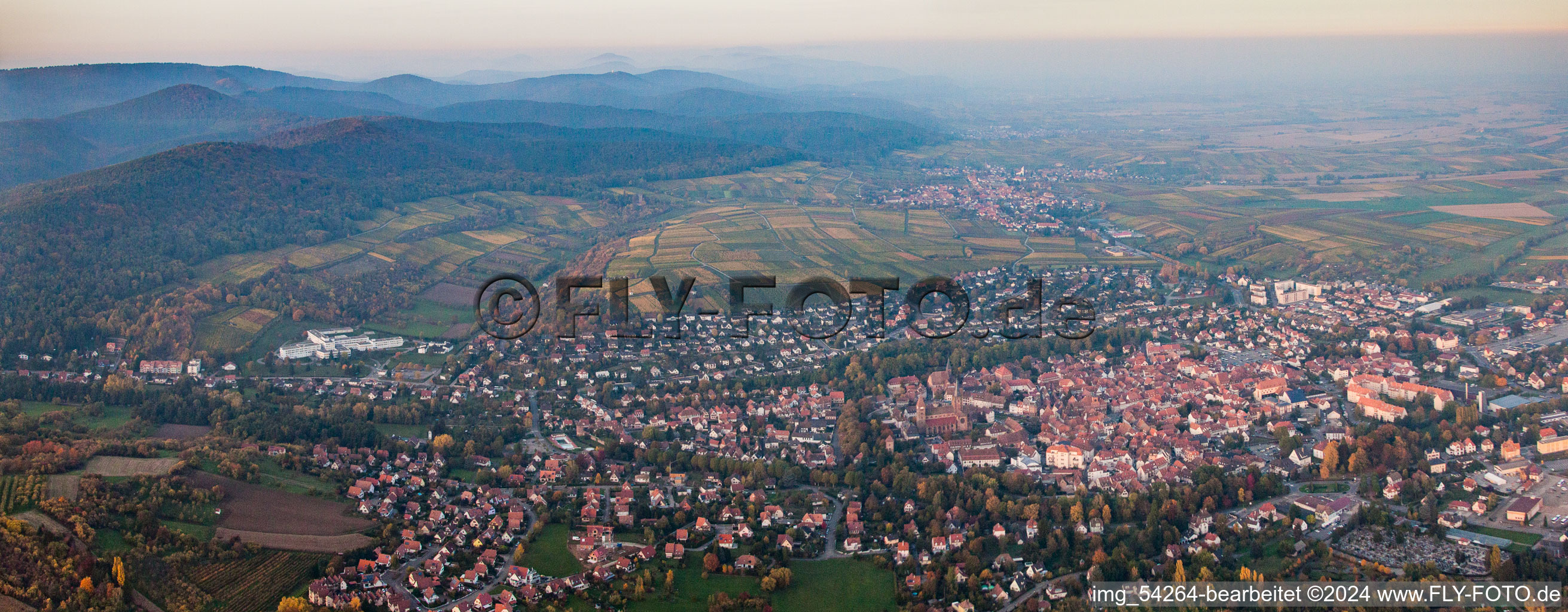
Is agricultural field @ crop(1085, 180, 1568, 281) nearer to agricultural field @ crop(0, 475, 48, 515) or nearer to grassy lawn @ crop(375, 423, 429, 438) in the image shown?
grassy lawn @ crop(375, 423, 429, 438)

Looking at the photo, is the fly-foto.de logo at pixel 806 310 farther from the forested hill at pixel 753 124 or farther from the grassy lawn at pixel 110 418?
the forested hill at pixel 753 124

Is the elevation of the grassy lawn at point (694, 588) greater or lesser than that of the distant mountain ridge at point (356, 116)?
lesser

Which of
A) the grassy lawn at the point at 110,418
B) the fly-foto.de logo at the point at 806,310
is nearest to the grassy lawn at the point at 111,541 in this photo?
the grassy lawn at the point at 110,418

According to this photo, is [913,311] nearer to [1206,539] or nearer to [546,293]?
[546,293]

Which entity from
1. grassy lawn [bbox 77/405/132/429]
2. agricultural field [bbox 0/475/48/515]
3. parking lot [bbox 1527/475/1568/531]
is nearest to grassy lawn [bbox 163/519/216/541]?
agricultural field [bbox 0/475/48/515]

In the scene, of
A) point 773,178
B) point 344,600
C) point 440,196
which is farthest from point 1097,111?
point 344,600

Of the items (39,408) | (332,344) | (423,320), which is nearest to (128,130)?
(423,320)
